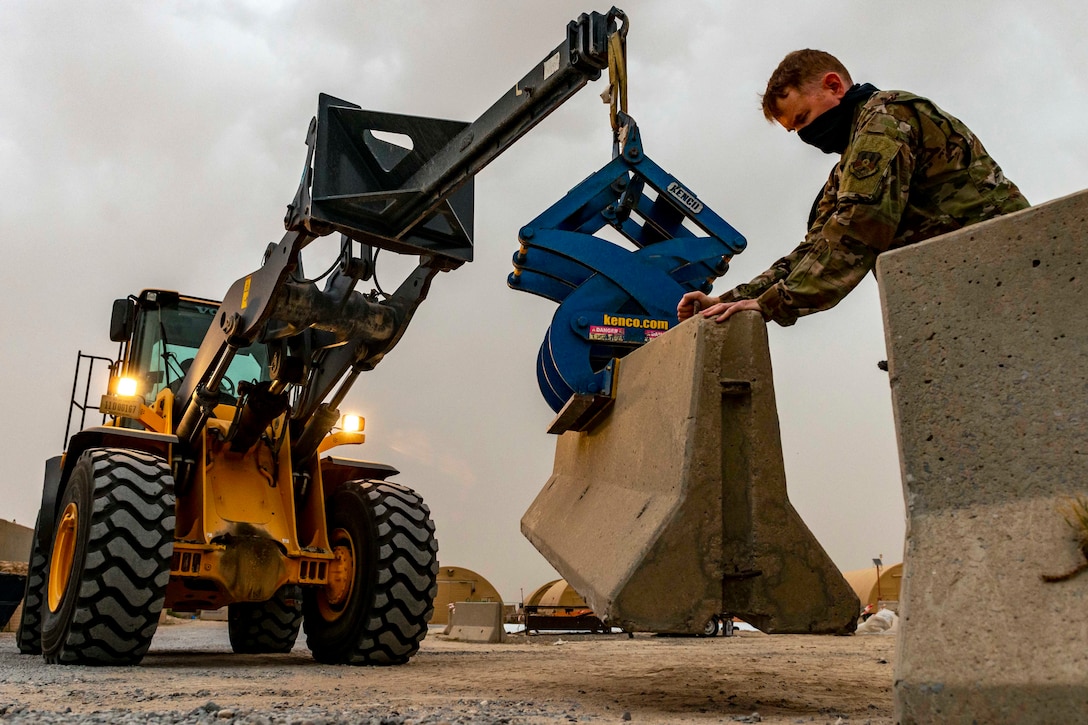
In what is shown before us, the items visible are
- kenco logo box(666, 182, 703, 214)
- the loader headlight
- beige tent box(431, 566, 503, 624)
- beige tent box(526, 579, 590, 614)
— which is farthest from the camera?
beige tent box(431, 566, 503, 624)

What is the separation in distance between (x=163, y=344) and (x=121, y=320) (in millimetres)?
317

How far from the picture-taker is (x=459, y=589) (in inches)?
639

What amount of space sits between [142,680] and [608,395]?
237 cm

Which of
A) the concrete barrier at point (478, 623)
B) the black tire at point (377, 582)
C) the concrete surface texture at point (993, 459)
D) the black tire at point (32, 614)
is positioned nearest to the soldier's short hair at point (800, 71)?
the concrete surface texture at point (993, 459)

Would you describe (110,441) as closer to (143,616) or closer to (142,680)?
(143,616)

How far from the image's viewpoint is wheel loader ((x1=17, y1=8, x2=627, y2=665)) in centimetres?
433

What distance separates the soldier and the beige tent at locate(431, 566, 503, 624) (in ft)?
45.8

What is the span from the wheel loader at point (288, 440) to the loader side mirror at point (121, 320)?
1cm

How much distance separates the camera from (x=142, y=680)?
4012mm

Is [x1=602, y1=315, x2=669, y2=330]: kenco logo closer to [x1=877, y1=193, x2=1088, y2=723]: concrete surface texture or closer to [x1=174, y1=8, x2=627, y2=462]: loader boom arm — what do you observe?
[x1=174, y1=8, x2=627, y2=462]: loader boom arm

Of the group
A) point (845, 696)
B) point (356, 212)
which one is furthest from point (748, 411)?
point (356, 212)

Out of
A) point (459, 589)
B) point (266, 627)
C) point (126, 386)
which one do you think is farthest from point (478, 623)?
point (459, 589)

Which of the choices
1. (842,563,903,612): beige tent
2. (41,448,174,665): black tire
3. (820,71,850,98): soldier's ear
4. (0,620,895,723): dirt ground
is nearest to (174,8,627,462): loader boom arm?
(41,448,174,665): black tire

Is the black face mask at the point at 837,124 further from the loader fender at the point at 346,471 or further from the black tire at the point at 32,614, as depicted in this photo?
A: the black tire at the point at 32,614
